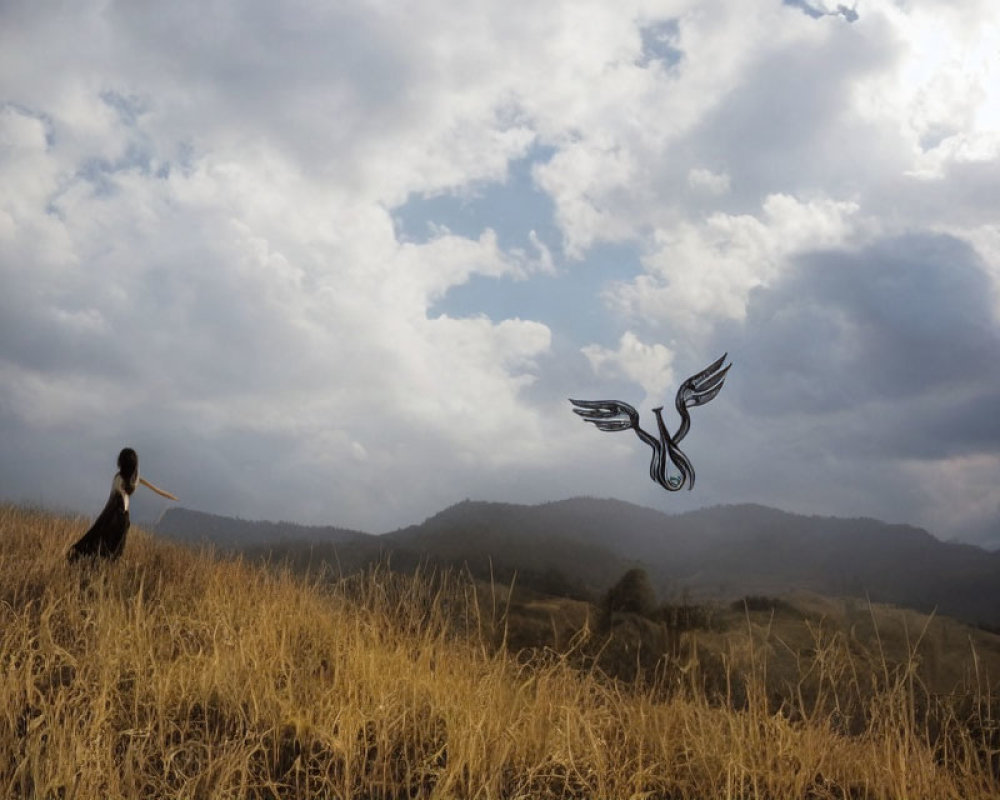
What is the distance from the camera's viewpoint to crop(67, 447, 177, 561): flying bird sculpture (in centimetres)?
1025

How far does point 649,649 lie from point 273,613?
251 inches

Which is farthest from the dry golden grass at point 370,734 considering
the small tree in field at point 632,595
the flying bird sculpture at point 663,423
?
the small tree in field at point 632,595

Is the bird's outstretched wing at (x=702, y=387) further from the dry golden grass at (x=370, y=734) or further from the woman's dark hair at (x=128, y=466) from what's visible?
the woman's dark hair at (x=128, y=466)

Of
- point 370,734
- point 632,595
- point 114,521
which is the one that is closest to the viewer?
point 370,734

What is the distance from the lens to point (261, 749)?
5.60 metres

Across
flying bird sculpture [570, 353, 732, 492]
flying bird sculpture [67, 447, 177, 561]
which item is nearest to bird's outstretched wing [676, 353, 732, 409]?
flying bird sculpture [570, 353, 732, 492]

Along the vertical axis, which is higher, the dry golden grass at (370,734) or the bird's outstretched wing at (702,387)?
the bird's outstretched wing at (702,387)

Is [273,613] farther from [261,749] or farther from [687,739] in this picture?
[687,739]

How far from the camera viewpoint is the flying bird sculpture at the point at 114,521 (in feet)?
33.6

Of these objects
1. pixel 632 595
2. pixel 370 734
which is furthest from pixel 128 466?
pixel 632 595

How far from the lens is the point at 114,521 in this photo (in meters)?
10.3

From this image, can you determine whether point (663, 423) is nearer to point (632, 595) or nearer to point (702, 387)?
point (702, 387)

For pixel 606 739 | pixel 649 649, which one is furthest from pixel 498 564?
pixel 606 739

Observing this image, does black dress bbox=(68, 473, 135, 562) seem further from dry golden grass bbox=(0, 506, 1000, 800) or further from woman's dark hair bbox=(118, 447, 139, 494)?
dry golden grass bbox=(0, 506, 1000, 800)
